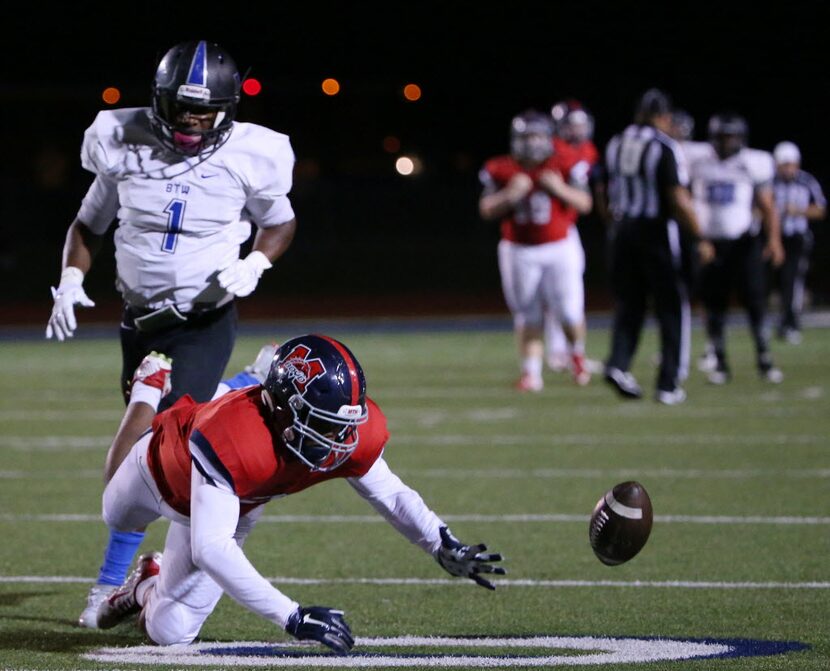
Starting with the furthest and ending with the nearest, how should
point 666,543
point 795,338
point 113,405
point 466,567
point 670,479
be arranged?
1. point 795,338
2. point 113,405
3. point 670,479
4. point 666,543
5. point 466,567

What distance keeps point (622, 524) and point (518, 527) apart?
178 cm

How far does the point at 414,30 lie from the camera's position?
30984 mm

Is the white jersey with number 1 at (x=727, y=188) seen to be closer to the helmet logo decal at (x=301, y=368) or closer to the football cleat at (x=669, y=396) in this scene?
the football cleat at (x=669, y=396)

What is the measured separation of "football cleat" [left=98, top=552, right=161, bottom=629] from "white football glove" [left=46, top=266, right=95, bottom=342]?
0.79 meters

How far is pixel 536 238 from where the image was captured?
9.99 m

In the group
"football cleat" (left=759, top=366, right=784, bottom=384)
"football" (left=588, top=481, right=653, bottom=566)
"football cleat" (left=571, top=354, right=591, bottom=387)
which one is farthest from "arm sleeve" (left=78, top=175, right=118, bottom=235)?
"football cleat" (left=759, top=366, right=784, bottom=384)

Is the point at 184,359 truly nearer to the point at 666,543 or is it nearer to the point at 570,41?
the point at 666,543

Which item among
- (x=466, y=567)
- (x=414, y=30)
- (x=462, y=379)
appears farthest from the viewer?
(x=414, y=30)

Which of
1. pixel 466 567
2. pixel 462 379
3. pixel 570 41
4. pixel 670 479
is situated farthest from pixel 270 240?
pixel 570 41

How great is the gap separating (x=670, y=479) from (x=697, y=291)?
4838 mm

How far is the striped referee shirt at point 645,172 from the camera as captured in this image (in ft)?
28.9

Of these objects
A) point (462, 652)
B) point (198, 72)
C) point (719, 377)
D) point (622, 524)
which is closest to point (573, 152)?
point (719, 377)

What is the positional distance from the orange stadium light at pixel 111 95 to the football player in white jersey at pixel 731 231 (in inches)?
839

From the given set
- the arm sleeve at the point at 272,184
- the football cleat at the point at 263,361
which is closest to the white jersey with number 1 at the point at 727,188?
the arm sleeve at the point at 272,184
